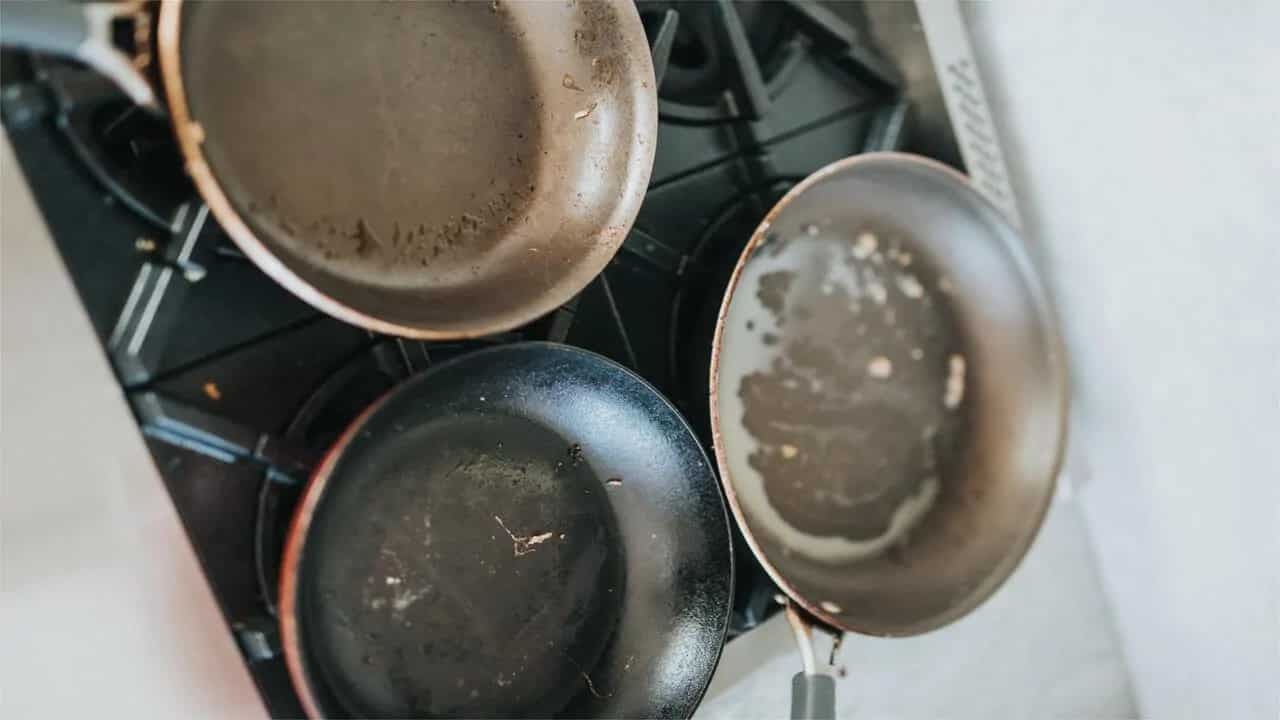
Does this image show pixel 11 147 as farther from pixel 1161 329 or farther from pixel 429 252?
pixel 1161 329

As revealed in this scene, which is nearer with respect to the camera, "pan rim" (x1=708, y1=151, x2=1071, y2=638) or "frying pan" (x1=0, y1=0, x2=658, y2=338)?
"frying pan" (x1=0, y1=0, x2=658, y2=338)

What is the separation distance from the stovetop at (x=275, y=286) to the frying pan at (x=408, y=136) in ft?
0.13

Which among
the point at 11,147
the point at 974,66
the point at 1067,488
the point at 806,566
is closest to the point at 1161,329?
the point at 1067,488

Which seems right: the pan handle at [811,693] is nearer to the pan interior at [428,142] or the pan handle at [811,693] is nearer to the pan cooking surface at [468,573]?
the pan cooking surface at [468,573]

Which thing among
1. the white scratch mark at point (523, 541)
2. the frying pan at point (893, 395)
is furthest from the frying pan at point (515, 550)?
the frying pan at point (893, 395)

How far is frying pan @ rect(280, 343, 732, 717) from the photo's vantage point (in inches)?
26.0

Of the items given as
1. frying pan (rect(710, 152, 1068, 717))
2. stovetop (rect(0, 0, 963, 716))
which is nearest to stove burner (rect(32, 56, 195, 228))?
stovetop (rect(0, 0, 963, 716))

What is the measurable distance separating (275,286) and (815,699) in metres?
0.51

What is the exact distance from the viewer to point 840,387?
93cm

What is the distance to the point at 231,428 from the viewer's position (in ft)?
2.06

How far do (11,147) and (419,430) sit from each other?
0.30 m

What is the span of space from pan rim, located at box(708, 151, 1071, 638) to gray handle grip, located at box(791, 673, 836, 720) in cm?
5

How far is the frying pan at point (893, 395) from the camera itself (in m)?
0.88

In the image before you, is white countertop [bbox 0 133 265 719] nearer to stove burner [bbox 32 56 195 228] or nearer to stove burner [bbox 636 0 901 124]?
stove burner [bbox 32 56 195 228]
